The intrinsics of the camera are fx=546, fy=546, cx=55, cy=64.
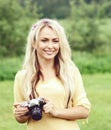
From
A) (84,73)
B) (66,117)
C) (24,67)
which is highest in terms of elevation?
(24,67)

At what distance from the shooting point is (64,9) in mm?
39688

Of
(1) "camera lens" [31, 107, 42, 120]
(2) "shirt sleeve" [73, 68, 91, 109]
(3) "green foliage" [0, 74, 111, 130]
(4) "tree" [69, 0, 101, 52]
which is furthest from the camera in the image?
(4) "tree" [69, 0, 101, 52]

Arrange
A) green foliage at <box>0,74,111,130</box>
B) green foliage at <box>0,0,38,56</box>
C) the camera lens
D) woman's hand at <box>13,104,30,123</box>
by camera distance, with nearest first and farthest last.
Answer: the camera lens, woman's hand at <box>13,104,30,123</box>, green foliage at <box>0,74,111,130</box>, green foliage at <box>0,0,38,56</box>

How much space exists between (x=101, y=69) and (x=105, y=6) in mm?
9278

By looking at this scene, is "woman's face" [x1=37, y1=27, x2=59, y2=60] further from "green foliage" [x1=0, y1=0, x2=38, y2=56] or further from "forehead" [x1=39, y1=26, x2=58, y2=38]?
"green foliage" [x1=0, y1=0, x2=38, y2=56]

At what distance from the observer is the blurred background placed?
31.0 feet

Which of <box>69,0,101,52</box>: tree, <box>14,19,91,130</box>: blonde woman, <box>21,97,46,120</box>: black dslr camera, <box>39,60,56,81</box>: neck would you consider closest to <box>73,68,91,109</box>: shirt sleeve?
<box>14,19,91,130</box>: blonde woman

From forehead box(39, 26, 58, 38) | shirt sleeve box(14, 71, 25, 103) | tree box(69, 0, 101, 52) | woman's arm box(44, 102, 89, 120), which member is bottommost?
tree box(69, 0, 101, 52)

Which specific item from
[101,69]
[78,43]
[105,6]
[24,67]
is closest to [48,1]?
[105,6]

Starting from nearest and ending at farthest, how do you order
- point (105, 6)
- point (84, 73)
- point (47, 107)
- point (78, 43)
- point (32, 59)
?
point (47, 107)
point (32, 59)
point (84, 73)
point (78, 43)
point (105, 6)

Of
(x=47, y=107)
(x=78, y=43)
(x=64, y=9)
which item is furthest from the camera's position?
(x=64, y=9)

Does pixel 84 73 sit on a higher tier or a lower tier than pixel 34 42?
lower

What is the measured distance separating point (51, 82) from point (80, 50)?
18.5 metres

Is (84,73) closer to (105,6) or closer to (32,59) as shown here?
(105,6)
